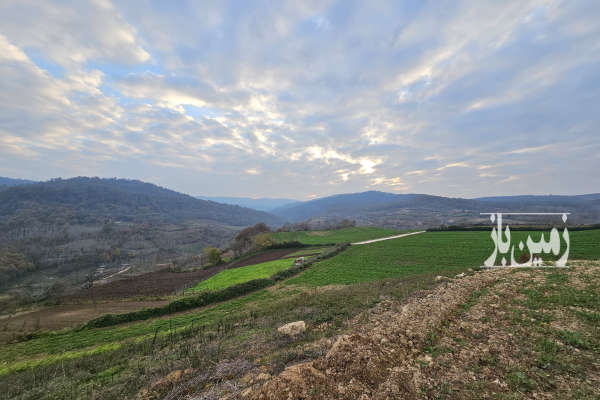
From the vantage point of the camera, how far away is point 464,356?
23.6ft

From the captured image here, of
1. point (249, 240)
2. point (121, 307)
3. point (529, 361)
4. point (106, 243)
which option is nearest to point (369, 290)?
point (529, 361)

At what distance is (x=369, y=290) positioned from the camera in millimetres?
18562

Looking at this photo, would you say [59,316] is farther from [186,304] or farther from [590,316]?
[590,316]

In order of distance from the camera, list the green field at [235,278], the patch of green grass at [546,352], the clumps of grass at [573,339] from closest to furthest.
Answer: the patch of green grass at [546,352] → the clumps of grass at [573,339] → the green field at [235,278]

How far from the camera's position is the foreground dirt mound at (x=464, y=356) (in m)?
5.77

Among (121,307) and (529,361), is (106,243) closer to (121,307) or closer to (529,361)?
(121,307)

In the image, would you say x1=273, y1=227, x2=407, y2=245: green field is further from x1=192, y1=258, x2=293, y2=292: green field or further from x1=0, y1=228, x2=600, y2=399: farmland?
x1=0, y1=228, x2=600, y2=399: farmland

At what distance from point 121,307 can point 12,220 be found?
196747mm

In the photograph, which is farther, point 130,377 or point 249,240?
point 249,240

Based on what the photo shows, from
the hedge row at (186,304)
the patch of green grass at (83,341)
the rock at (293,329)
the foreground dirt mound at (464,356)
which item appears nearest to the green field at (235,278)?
the hedge row at (186,304)

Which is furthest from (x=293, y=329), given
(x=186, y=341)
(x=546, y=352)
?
(x=546, y=352)

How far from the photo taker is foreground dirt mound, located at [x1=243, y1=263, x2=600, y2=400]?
5.77 meters

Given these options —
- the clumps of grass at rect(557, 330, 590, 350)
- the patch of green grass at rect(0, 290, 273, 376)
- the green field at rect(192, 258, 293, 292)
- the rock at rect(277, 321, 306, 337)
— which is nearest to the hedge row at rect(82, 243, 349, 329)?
the patch of green grass at rect(0, 290, 273, 376)

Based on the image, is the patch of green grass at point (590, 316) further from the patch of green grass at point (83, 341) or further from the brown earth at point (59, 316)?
the brown earth at point (59, 316)
